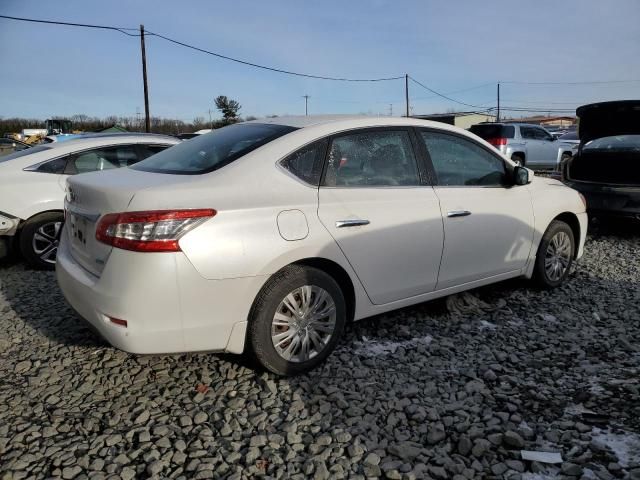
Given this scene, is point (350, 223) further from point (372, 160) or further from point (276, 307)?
point (276, 307)

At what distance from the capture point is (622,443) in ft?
8.21

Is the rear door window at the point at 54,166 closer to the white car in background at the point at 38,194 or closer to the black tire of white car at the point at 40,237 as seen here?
the white car in background at the point at 38,194

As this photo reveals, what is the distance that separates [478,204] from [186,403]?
8.20 feet

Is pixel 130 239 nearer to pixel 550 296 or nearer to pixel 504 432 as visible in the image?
pixel 504 432

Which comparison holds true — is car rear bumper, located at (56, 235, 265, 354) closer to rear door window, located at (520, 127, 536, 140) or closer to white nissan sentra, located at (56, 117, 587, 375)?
white nissan sentra, located at (56, 117, 587, 375)

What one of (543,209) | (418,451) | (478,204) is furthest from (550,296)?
(418,451)

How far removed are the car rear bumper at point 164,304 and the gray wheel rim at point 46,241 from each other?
9.80 feet

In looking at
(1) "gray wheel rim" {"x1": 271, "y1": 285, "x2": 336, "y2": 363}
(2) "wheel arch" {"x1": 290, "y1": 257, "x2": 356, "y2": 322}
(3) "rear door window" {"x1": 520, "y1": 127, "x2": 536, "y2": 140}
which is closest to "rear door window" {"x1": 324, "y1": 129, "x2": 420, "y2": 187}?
(2) "wheel arch" {"x1": 290, "y1": 257, "x2": 356, "y2": 322}

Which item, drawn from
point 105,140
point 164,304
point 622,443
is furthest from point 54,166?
point 622,443

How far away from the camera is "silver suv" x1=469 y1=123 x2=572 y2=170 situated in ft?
52.7

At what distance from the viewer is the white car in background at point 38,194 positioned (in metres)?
5.28

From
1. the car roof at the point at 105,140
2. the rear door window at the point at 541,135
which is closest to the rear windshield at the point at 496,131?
the rear door window at the point at 541,135

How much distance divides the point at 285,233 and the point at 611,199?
562 cm

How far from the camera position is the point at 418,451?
2488 mm
